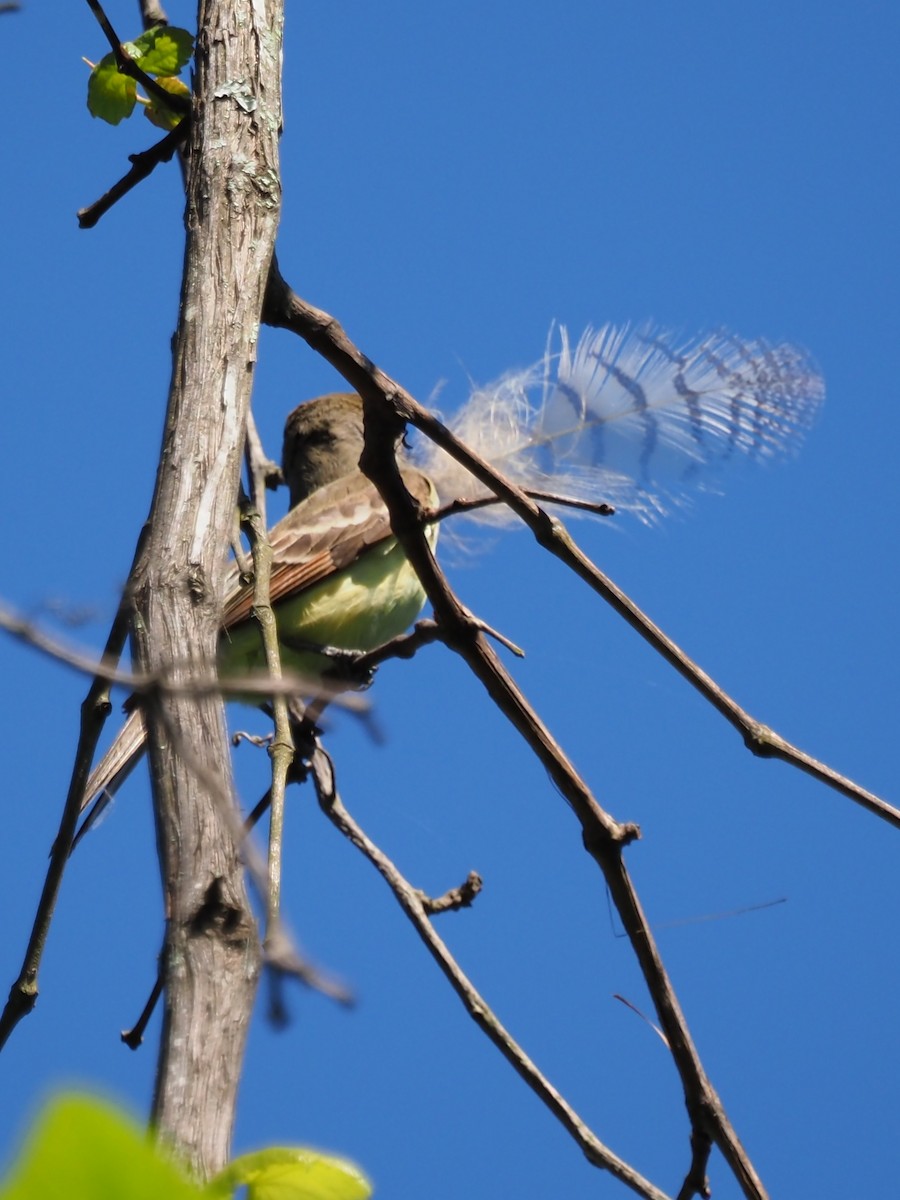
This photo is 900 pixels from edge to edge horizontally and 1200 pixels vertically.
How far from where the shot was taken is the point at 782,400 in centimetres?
373

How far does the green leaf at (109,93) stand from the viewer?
9.61ft

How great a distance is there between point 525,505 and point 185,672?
4.53ft

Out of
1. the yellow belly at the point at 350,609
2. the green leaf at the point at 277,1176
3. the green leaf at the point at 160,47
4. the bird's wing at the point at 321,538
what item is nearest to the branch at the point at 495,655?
the green leaf at the point at 160,47

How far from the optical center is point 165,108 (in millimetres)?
3002

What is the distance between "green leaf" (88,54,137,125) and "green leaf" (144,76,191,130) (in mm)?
66

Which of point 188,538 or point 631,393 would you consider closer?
point 188,538

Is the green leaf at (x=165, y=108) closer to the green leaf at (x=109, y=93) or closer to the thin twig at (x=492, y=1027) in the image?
the green leaf at (x=109, y=93)

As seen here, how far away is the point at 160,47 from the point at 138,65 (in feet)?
0.24

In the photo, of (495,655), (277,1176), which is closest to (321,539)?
(495,655)

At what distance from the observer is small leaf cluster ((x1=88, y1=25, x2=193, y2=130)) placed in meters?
2.91

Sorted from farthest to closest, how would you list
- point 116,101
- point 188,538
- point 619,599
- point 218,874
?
point 116,101 < point 619,599 < point 188,538 < point 218,874

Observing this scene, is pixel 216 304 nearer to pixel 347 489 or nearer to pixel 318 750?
pixel 318 750

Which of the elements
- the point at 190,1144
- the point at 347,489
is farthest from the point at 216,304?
the point at 347,489

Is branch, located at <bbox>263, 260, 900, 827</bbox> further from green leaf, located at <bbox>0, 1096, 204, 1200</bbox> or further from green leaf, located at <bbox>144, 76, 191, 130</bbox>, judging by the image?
green leaf, located at <bbox>0, 1096, 204, 1200</bbox>
